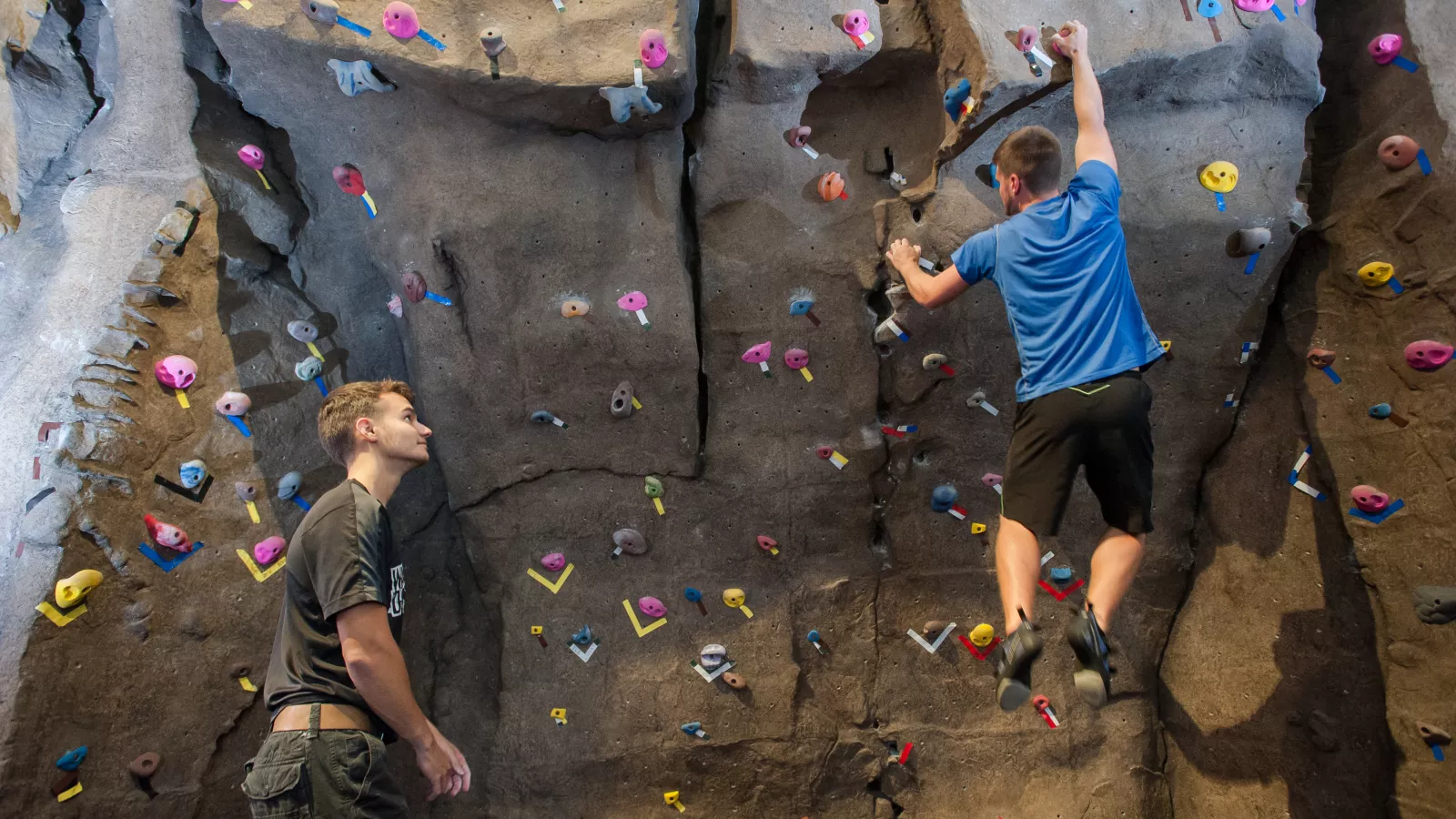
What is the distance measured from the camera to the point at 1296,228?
3086mm

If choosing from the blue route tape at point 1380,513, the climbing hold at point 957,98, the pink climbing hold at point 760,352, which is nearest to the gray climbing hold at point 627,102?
the pink climbing hold at point 760,352

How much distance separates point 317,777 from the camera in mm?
2141

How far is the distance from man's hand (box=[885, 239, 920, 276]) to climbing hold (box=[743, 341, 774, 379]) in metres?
0.56

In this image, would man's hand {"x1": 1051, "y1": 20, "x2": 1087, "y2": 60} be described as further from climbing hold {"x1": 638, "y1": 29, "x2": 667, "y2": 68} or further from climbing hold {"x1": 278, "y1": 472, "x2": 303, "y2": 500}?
climbing hold {"x1": 278, "y1": 472, "x2": 303, "y2": 500}

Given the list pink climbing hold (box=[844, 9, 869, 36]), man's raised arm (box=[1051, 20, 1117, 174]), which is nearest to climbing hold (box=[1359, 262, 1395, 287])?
man's raised arm (box=[1051, 20, 1117, 174])

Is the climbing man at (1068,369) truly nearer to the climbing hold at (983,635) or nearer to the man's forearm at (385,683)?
the climbing hold at (983,635)

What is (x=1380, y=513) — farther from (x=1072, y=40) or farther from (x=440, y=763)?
(x=440, y=763)

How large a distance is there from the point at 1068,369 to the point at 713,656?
5.50 ft

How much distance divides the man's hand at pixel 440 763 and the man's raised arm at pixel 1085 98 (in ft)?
8.46

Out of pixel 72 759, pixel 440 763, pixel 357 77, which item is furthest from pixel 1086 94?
pixel 72 759

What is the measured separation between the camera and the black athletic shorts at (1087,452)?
2.32 metres

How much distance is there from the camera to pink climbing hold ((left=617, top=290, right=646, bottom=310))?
10.4ft

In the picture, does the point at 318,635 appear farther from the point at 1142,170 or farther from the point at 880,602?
the point at 1142,170

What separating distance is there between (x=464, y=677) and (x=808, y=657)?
137 centimetres
